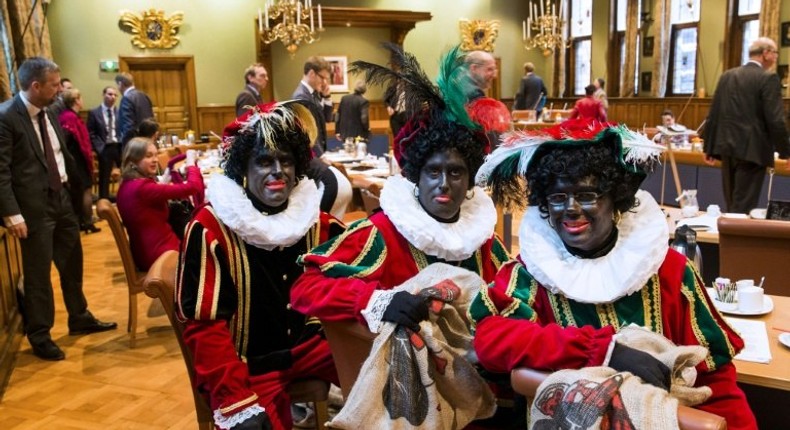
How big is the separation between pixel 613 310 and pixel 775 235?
148cm

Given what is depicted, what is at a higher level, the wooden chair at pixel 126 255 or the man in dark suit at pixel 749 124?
the man in dark suit at pixel 749 124

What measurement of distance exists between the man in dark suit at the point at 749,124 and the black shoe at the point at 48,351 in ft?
15.7

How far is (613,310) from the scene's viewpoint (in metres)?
1.52

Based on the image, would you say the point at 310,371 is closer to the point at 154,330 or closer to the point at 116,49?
the point at 154,330

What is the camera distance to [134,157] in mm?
4070

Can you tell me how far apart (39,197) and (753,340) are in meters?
3.51

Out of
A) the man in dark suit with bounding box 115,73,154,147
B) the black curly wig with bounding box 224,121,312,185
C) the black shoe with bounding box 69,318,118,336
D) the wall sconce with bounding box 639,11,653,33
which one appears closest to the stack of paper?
the black curly wig with bounding box 224,121,312,185

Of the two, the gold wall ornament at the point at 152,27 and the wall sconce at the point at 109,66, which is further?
the gold wall ornament at the point at 152,27

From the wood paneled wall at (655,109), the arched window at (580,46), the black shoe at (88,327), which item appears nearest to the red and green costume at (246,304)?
the black shoe at (88,327)

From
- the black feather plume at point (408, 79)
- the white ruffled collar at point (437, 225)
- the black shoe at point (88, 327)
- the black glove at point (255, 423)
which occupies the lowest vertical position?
the black shoe at point (88, 327)

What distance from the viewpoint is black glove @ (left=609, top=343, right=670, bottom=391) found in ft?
4.15

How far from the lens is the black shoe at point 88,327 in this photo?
424 centimetres

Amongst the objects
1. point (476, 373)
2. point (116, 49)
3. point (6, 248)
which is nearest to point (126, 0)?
point (116, 49)

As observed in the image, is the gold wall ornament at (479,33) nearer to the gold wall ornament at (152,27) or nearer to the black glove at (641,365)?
the gold wall ornament at (152,27)
